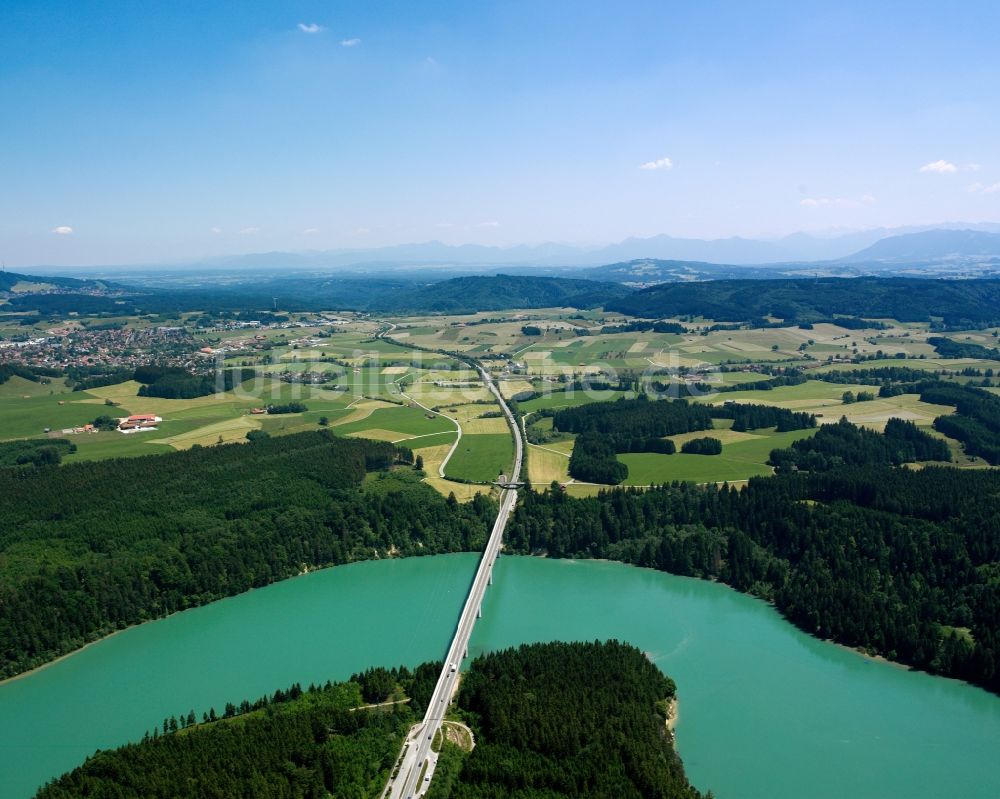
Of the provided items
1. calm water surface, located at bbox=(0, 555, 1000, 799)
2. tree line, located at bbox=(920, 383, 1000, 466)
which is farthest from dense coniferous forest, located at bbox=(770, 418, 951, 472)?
calm water surface, located at bbox=(0, 555, 1000, 799)

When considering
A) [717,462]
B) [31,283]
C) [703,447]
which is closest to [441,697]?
[717,462]

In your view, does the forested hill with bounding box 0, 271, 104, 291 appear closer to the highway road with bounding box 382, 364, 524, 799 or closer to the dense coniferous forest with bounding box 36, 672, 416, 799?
the highway road with bounding box 382, 364, 524, 799

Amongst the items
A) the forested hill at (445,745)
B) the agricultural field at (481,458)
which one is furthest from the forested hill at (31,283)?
the forested hill at (445,745)

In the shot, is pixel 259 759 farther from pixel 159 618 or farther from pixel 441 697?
pixel 159 618

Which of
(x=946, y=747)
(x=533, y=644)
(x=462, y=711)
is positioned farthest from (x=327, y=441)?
(x=946, y=747)

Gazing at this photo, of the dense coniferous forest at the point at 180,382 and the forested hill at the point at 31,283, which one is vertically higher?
the forested hill at the point at 31,283

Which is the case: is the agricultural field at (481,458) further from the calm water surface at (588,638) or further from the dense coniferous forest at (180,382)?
the dense coniferous forest at (180,382)
